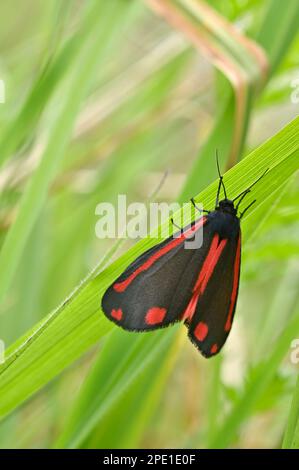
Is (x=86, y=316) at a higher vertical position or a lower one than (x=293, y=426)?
higher

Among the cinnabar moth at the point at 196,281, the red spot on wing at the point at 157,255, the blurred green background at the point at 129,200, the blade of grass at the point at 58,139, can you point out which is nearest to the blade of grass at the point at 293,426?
the blurred green background at the point at 129,200

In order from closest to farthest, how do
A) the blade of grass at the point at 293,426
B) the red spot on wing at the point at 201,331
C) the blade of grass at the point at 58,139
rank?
the blade of grass at the point at 293,426
the red spot on wing at the point at 201,331
the blade of grass at the point at 58,139

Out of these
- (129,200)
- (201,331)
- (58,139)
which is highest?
(129,200)

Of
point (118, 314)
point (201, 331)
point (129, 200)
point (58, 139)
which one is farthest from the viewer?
point (129, 200)

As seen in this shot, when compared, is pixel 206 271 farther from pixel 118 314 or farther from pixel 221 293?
pixel 118 314

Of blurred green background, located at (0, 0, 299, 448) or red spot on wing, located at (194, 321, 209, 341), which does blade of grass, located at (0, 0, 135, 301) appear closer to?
blurred green background, located at (0, 0, 299, 448)

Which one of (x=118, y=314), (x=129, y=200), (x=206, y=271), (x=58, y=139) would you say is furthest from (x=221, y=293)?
(x=129, y=200)

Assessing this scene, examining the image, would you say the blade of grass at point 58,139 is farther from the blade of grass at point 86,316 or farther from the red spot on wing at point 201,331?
the red spot on wing at point 201,331
